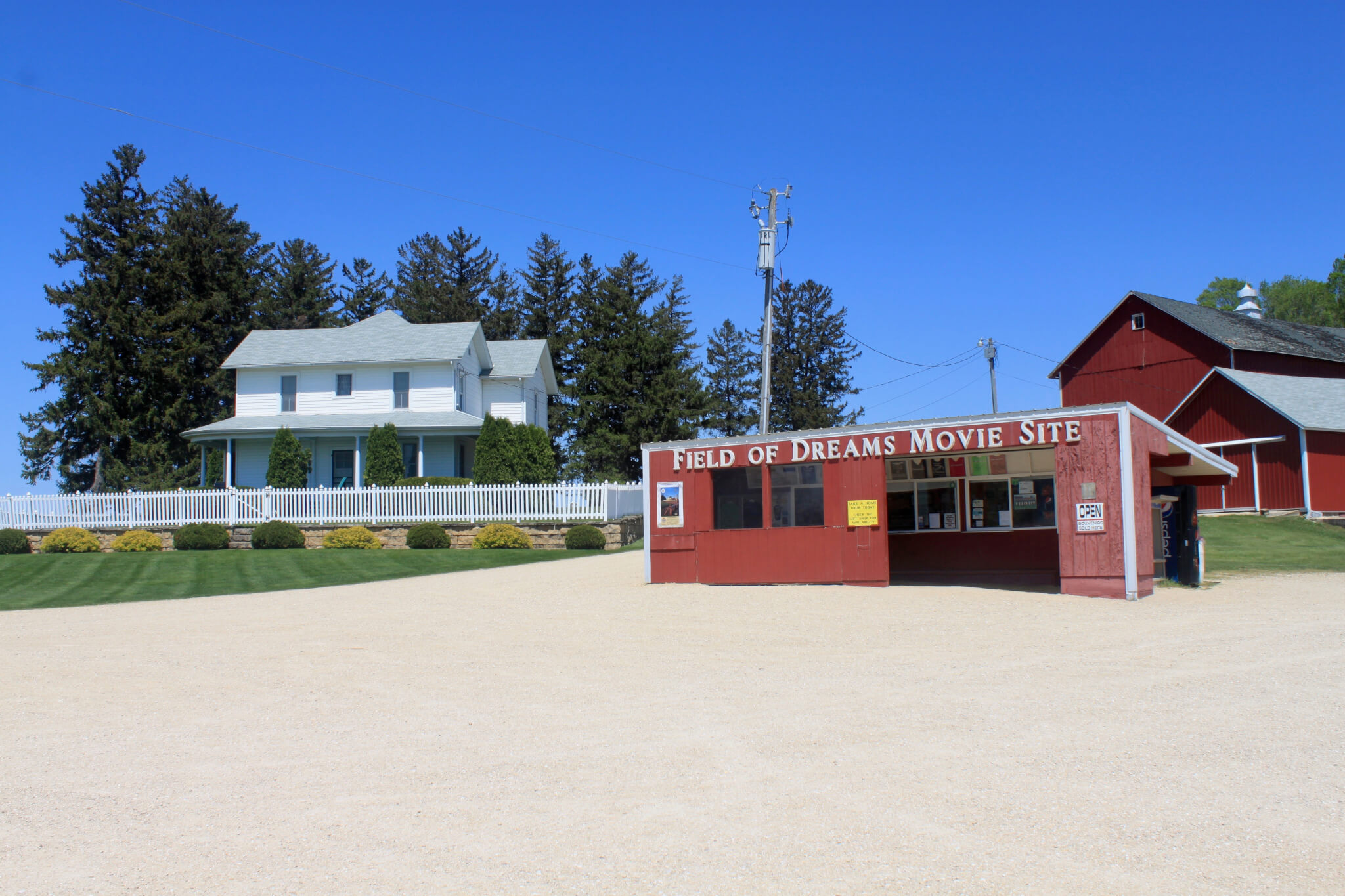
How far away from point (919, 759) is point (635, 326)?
155 feet

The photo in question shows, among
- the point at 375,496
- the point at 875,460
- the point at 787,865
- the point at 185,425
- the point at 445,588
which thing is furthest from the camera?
the point at 185,425

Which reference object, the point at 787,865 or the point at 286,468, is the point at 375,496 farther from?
the point at 787,865

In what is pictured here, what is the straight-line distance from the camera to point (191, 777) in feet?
21.1

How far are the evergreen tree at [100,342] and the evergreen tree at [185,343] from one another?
2.23ft

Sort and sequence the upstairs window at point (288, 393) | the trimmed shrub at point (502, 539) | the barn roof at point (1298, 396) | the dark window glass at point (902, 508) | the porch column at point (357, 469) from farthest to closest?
the upstairs window at point (288, 393) → the porch column at point (357, 469) → the barn roof at point (1298, 396) → the trimmed shrub at point (502, 539) → the dark window glass at point (902, 508)

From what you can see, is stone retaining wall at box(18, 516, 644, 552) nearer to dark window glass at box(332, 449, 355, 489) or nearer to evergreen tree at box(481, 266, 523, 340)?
dark window glass at box(332, 449, 355, 489)

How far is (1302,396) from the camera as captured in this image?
1372 inches

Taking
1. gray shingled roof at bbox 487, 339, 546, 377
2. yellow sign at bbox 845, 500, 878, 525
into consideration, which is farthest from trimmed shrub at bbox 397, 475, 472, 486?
yellow sign at bbox 845, 500, 878, 525

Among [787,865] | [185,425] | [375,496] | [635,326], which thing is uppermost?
[635,326]

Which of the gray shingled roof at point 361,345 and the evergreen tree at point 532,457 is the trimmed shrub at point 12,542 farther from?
the evergreen tree at point 532,457

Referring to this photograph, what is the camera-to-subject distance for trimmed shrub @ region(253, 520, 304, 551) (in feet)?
99.8

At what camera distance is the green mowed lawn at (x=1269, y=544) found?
21.6 metres

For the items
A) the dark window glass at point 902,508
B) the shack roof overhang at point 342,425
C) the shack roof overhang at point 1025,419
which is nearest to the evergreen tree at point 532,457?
the shack roof overhang at point 342,425

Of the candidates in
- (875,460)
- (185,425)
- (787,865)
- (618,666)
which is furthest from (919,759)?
(185,425)
